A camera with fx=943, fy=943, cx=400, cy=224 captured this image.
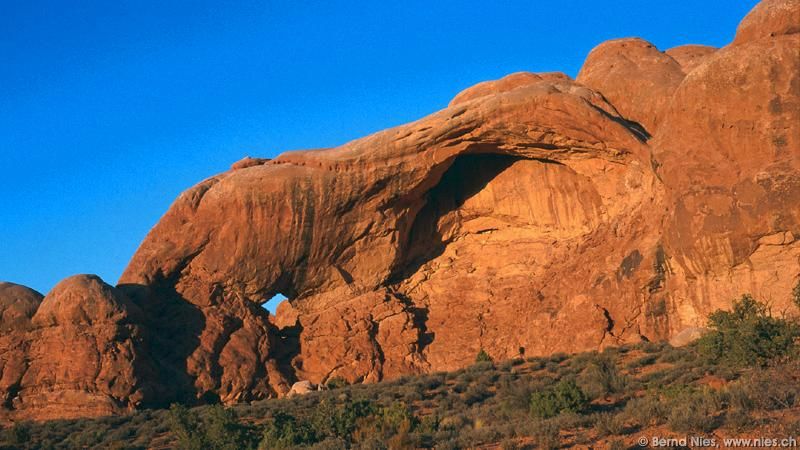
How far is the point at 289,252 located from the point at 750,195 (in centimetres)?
1461

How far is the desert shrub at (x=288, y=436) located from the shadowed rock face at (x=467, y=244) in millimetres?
9248

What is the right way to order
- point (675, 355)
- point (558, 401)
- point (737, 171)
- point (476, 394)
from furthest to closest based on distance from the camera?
point (737, 171) < point (675, 355) < point (476, 394) < point (558, 401)

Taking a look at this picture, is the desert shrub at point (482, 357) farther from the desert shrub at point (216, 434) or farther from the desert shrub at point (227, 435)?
the desert shrub at point (227, 435)

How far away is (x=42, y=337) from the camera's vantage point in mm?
28422

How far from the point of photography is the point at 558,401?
17438 millimetres

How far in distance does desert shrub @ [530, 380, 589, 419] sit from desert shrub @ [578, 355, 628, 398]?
1464mm

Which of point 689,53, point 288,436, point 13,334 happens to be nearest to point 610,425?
point 288,436

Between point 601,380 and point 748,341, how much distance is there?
3154 millimetres

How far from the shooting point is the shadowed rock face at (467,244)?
2556 centimetres

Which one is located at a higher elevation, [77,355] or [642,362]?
[77,355]

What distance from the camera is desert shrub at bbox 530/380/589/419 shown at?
1725 cm

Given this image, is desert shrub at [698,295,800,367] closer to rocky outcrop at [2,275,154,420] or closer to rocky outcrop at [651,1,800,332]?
rocky outcrop at [651,1,800,332]

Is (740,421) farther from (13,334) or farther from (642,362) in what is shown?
(13,334)

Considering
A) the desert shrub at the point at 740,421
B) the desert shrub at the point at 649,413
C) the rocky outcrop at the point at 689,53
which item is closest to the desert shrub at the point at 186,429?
the desert shrub at the point at 649,413
